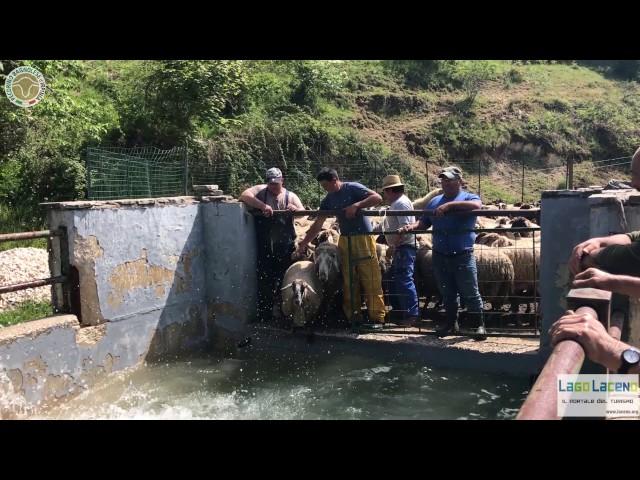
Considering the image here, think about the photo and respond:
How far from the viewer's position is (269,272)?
8.22 m

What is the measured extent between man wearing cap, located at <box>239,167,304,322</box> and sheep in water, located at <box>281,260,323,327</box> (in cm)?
55

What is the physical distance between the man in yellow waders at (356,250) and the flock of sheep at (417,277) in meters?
0.20

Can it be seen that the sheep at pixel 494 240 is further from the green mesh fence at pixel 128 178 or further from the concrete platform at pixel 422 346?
the green mesh fence at pixel 128 178

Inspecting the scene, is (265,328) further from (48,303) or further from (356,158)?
(356,158)

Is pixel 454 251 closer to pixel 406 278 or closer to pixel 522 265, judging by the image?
pixel 406 278

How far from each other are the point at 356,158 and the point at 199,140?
6.10 metres

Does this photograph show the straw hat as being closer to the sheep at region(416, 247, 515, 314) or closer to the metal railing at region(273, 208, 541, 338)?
the metal railing at region(273, 208, 541, 338)

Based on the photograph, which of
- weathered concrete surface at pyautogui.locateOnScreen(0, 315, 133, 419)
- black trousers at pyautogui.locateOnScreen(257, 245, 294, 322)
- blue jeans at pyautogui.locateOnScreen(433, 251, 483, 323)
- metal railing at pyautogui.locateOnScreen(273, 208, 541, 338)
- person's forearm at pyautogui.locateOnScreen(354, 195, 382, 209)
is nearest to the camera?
weathered concrete surface at pyautogui.locateOnScreen(0, 315, 133, 419)

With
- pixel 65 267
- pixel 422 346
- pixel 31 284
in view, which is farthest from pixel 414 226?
pixel 31 284

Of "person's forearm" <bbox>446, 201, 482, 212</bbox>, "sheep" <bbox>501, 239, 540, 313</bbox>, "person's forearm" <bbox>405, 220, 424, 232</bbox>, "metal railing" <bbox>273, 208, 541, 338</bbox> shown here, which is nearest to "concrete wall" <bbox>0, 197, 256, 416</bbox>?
"metal railing" <bbox>273, 208, 541, 338</bbox>

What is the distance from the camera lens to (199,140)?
19156mm

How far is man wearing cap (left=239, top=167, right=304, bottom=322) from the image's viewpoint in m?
8.14

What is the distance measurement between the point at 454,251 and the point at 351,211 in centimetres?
125

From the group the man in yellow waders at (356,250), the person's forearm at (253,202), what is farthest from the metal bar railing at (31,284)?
the man in yellow waders at (356,250)
